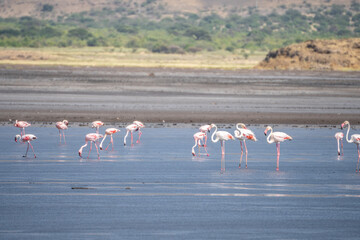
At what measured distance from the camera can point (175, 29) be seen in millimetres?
143250

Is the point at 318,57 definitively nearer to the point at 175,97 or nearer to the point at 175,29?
the point at 175,97

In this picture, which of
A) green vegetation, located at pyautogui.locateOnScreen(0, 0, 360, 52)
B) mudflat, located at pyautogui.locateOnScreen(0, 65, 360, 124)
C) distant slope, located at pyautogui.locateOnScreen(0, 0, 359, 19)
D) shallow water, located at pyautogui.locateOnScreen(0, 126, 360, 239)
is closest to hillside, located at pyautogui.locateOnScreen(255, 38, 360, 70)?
mudflat, located at pyautogui.locateOnScreen(0, 65, 360, 124)

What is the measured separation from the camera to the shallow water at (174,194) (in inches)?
417

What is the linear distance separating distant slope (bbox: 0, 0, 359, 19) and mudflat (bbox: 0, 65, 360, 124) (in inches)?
5158

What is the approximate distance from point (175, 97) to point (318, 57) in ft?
127

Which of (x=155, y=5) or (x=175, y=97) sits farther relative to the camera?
(x=155, y=5)

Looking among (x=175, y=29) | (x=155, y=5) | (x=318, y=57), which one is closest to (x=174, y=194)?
(x=318, y=57)

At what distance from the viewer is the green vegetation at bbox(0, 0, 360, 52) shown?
11519 centimetres

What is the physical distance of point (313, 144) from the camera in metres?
21.0

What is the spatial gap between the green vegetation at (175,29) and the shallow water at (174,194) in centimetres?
8758

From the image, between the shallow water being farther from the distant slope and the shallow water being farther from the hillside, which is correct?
the distant slope

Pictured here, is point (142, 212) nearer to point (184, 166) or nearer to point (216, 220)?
point (216, 220)

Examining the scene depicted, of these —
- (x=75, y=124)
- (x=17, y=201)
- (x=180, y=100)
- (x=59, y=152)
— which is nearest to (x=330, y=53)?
(x=180, y=100)

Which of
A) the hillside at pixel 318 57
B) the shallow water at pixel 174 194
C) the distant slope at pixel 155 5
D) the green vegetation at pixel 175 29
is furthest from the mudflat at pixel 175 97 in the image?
the distant slope at pixel 155 5
